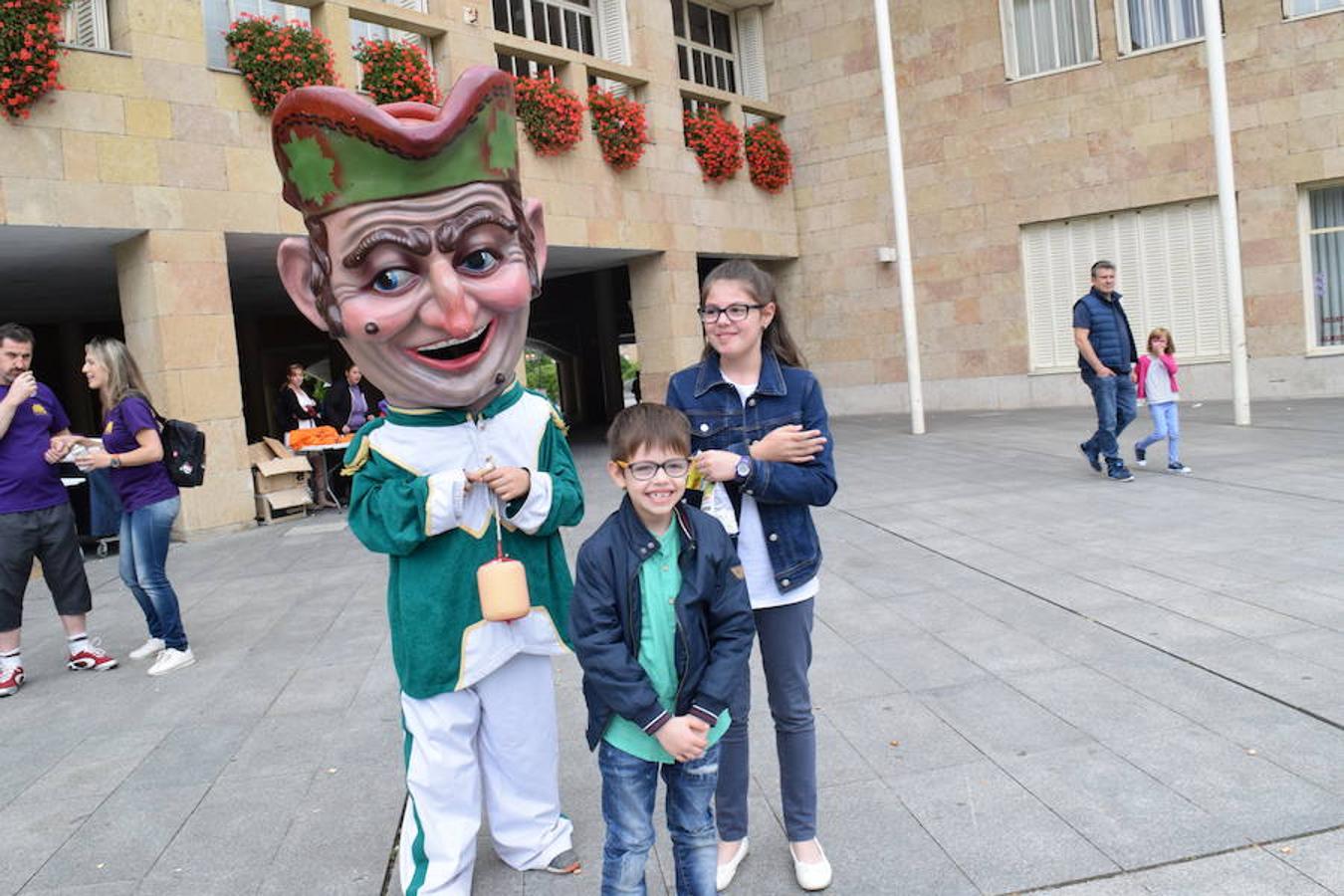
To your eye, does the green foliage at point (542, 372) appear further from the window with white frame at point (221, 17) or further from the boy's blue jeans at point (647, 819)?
the boy's blue jeans at point (647, 819)

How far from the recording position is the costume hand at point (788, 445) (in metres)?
2.75

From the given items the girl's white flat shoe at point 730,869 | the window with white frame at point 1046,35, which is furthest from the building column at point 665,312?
the girl's white flat shoe at point 730,869

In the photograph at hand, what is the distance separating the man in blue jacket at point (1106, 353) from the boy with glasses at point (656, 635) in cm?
713

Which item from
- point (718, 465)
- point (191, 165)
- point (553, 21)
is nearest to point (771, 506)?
point (718, 465)

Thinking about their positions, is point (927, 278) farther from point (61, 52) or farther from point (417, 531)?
point (417, 531)

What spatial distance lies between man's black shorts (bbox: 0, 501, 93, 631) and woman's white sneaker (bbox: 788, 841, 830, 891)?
4206mm

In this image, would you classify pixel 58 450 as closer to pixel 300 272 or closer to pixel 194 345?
pixel 300 272

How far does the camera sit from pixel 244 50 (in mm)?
9891

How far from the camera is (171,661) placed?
5387 mm

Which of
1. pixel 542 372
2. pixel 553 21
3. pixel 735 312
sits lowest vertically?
pixel 735 312

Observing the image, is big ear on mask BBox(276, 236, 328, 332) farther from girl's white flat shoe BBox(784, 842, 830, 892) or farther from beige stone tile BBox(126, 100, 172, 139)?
beige stone tile BBox(126, 100, 172, 139)

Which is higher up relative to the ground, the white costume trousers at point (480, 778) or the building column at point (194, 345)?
the building column at point (194, 345)

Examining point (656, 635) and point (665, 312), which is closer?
point (656, 635)

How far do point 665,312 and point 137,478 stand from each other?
9.87 m
